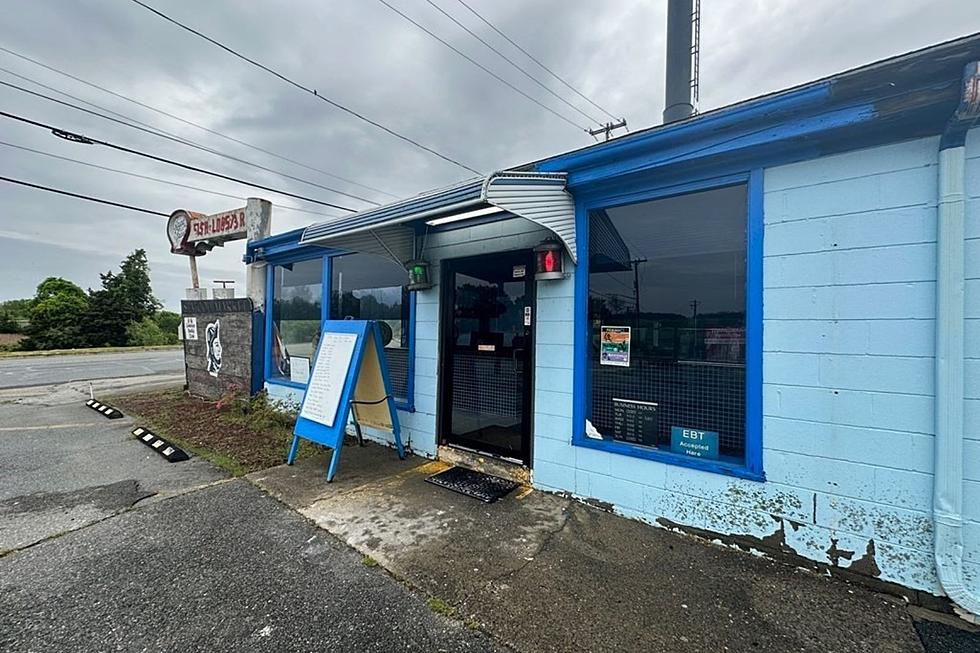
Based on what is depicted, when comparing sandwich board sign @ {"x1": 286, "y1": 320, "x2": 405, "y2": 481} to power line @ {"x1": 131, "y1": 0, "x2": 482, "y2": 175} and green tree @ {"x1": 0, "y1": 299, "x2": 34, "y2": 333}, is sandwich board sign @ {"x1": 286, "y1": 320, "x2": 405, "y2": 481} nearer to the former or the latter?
power line @ {"x1": 131, "y1": 0, "x2": 482, "y2": 175}

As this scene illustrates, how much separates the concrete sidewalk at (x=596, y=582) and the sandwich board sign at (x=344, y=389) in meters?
0.72

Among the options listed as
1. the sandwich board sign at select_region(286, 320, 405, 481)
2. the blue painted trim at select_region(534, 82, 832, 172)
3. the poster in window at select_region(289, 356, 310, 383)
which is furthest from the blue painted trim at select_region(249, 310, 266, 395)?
the blue painted trim at select_region(534, 82, 832, 172)

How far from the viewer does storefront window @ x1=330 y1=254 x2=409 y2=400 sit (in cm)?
469

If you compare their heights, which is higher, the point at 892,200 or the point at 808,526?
the point at 892,200

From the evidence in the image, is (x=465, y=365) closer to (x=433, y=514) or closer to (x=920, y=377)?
(x=433, y=514)

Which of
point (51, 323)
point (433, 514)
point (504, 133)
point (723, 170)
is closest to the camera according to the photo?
point (723, 170)

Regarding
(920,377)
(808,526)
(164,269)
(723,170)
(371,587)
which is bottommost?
(371,587)

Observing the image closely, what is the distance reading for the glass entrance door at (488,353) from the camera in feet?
12.1

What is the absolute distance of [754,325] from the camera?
251cm

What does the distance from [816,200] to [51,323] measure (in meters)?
36.3

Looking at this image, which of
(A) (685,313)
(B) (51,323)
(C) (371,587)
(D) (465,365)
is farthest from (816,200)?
(B) (51,323)

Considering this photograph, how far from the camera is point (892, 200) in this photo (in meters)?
2.14

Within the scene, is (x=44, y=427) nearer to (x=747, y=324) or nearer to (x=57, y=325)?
(x=747, y=324)

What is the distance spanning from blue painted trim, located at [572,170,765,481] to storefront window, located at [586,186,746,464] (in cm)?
5
